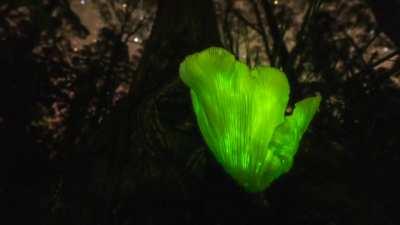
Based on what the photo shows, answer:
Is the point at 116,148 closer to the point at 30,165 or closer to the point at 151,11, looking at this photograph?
the point at 30,165

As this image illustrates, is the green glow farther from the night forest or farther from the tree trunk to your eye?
the tree trunk

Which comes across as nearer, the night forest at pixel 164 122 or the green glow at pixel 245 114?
the green glow at pixel 245 114

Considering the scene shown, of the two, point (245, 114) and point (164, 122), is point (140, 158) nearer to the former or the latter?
point (164, 122)

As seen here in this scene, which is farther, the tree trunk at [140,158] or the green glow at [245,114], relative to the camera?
the tree trunk at [140,158]

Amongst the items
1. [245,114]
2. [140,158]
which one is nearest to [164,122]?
[140,158]

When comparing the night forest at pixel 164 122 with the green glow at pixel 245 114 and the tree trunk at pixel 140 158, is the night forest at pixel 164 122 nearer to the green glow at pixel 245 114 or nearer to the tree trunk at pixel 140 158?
the tree trunk at pixel 140 158

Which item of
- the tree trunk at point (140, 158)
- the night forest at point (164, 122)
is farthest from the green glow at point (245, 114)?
the tree trunk at point (140, 158)
